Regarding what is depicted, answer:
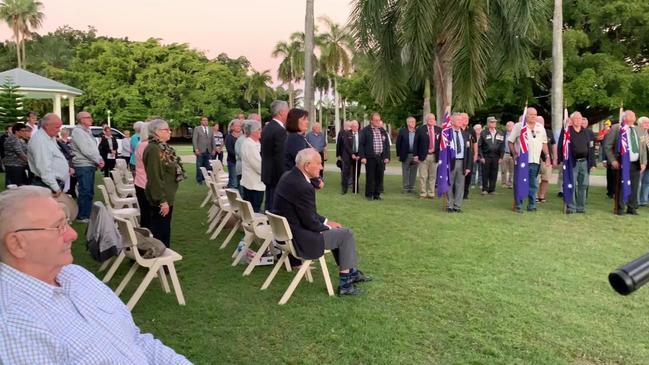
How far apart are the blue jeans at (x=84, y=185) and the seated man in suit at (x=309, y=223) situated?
16.2ft

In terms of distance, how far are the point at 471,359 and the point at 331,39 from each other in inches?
2047

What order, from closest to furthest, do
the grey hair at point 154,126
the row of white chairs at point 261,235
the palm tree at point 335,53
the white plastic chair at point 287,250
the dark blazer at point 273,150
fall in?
the white plastic chair at point 287,250, the row of white chairs at point 261,235, the grey hair at point 154,126, the dark blazer at point 273,150, the palm tree at point 335,53

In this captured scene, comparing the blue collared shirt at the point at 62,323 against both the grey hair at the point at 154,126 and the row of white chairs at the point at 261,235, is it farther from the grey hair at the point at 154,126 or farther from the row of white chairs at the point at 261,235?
the grey hair at the point at 154,126

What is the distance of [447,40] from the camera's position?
1431 centimetres

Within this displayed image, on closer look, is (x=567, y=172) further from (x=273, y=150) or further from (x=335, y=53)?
(x=335, y=53)

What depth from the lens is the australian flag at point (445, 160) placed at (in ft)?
35.4

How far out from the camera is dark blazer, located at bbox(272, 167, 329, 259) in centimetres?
538

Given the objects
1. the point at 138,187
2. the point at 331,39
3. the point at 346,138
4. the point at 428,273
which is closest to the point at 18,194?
the point at 138,187

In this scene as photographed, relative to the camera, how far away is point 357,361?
398 cm

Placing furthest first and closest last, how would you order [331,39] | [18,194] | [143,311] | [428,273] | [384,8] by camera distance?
[331,39], [384,8], [428,273], [143,311], [18,194]

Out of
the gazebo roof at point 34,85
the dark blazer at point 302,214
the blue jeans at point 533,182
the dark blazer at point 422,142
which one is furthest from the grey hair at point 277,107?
the gazebo roof at point 34,85

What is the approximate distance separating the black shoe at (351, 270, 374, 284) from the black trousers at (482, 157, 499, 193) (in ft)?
27.9

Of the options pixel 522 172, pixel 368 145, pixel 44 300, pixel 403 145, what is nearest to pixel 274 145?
pixel 44 300

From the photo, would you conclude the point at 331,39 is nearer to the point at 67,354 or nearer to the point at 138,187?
the point at 138,187
